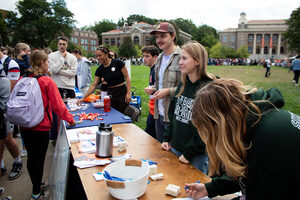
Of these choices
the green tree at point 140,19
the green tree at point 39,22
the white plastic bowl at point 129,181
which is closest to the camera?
the white plastic bowl at point 129,181

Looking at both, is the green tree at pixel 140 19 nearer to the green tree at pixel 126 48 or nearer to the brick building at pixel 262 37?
the brick building at pixel 262 37

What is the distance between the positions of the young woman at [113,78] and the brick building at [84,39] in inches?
3202

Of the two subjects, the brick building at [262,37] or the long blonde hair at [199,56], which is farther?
the brick building at [262,37]

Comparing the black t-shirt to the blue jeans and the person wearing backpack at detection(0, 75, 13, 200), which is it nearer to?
the person wearing backpack at detection(0, 75, 13, 200)

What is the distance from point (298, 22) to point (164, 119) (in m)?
46.2

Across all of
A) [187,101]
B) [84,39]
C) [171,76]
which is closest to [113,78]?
[171,76]

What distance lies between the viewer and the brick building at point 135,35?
77.6m

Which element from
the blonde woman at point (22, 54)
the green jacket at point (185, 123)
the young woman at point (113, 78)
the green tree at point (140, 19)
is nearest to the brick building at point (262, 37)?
the green tree at point (140, 19)

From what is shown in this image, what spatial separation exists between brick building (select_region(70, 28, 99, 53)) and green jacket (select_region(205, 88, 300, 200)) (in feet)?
279

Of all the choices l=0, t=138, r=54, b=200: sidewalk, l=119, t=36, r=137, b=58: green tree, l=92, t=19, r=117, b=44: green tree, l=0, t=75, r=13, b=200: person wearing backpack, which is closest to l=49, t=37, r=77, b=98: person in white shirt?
l=0, t=138, r=54, b=200: sidewalk

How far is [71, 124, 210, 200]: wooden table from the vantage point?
1.46 m

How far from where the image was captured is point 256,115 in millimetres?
958

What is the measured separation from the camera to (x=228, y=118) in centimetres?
100

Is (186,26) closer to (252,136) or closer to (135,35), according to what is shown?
(135,35)
